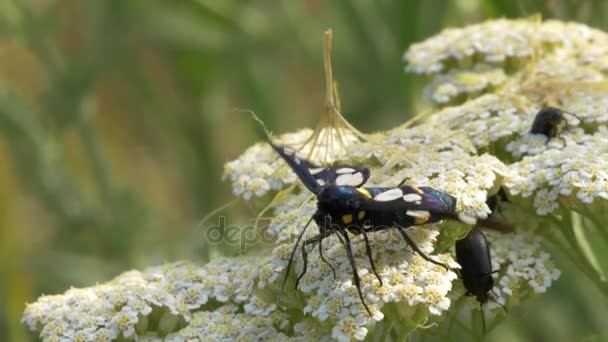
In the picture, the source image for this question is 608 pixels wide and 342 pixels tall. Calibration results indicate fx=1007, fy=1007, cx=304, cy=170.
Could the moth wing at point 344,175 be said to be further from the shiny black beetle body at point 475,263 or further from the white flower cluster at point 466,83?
the white flower cluster at point 466,83

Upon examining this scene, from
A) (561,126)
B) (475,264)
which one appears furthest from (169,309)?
(561,126)

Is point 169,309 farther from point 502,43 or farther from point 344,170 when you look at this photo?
point 502,43

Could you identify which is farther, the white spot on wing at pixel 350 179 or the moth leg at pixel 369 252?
the white spot on wing at pixel 350 179

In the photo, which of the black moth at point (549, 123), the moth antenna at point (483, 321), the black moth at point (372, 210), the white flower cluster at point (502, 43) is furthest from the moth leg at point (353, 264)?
the white flower cluster at point (502, 43)

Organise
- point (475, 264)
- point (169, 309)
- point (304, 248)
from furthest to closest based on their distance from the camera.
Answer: point (169, 309)
point (475, 264)
point (304, 248)

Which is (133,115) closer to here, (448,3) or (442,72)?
(448,3)

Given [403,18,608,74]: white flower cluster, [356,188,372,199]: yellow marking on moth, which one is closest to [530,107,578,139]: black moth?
[403,18,608,74]: white flower cluster
